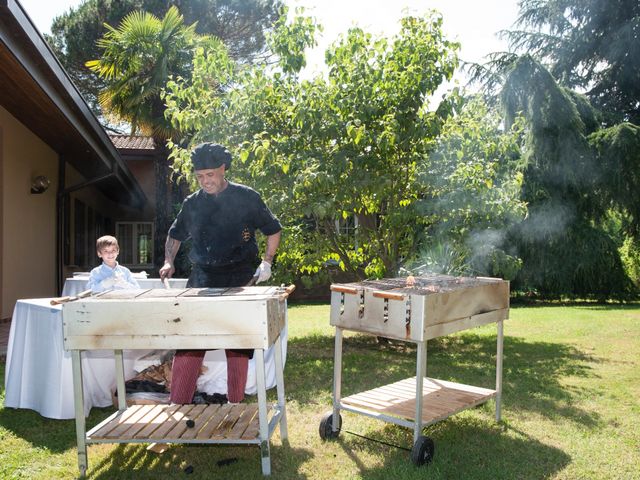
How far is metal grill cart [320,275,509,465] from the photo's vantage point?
3.48m

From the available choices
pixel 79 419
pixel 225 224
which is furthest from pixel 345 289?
pixel 79 419

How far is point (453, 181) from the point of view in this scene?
6586mm

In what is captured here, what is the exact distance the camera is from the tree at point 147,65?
1315 cm

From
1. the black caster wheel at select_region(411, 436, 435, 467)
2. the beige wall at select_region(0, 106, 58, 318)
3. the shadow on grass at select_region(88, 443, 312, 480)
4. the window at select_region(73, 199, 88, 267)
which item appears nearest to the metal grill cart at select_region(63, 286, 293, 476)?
the shadow on grass at select_region(88, 443, 312, 480)

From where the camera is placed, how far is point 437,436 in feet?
13.0

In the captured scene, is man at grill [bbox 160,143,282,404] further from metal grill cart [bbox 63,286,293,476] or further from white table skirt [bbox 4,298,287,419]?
white table skirt [bbox 4,298,287,419]

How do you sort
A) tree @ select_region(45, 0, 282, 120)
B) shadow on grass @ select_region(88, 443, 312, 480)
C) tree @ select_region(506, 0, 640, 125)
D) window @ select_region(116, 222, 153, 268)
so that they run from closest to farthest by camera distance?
Answer: shadow on grass @ select_region(88, 443, 312, 480) → tree @ select_region(506, 0, 640, 125) → window @ select_region(116, 222, 153, 268) → tree @ select_region(45, 0, 282, 120)

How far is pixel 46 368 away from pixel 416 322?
101 inches

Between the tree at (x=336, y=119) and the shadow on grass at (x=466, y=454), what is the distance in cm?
275

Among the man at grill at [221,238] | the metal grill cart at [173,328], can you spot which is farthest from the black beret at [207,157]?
the metal grill cart at [173,328]

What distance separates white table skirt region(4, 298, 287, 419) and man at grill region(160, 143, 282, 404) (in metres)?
Answer: 0.85


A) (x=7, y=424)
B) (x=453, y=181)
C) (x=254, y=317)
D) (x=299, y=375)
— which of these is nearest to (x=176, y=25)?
(x=453, y=181)

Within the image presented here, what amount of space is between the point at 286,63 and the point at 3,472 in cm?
466

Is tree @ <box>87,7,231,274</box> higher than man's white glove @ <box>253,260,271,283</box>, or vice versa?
tree @ <box>87,7,231,274</box>
